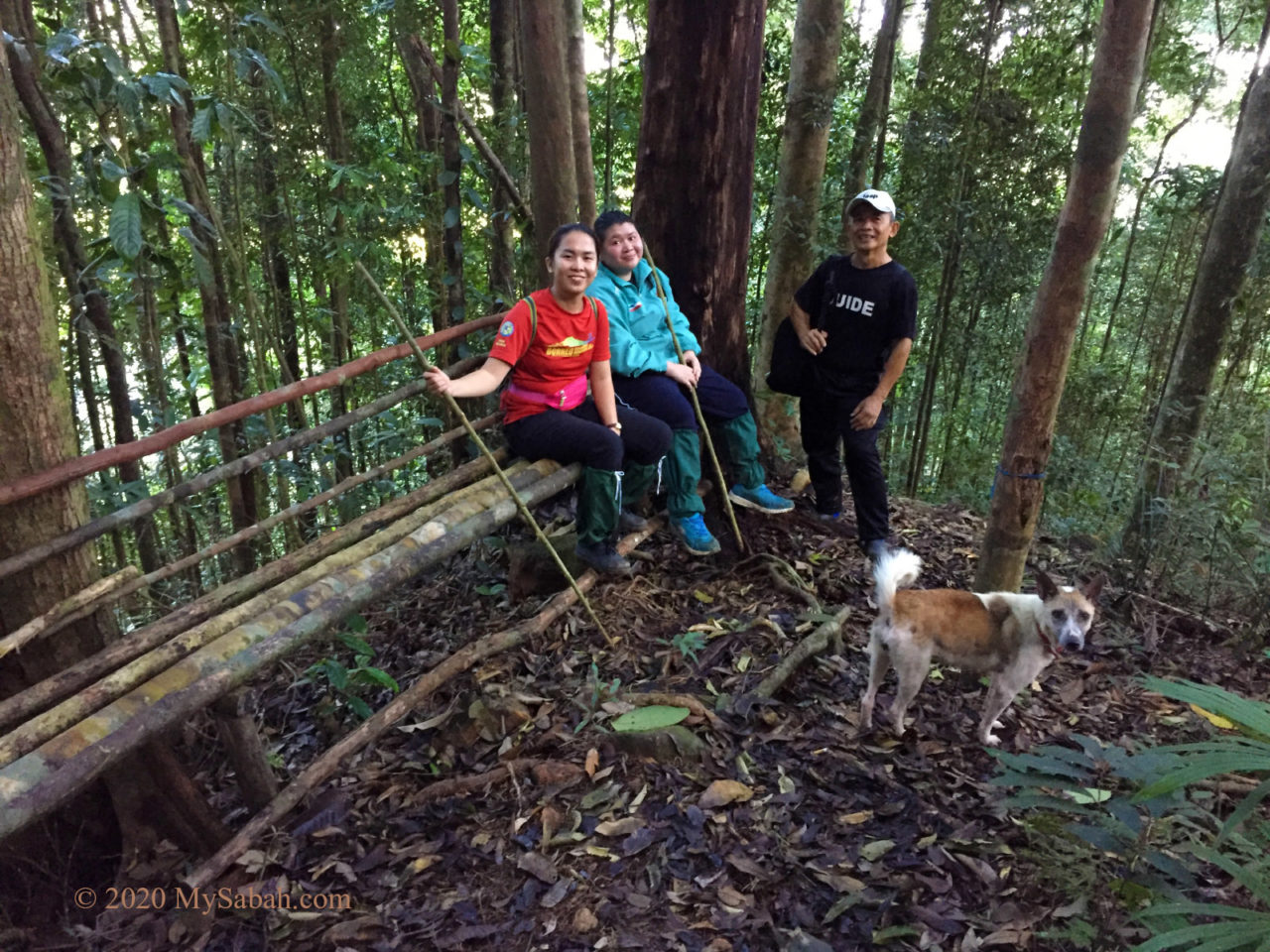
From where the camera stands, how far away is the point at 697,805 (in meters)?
2.84

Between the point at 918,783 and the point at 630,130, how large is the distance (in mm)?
7612

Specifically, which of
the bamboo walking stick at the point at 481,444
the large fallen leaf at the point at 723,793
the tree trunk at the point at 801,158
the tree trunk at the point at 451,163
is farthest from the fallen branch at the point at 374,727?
the tree trunk at the point at 451,163

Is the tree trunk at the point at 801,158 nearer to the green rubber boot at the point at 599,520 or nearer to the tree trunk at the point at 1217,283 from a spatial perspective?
the green rubber boot at the point at 599,520

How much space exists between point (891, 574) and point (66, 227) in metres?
5.84

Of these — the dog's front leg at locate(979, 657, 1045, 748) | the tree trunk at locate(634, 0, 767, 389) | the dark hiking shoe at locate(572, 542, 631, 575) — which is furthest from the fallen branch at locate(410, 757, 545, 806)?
the tree trunk at locate(634, 0, 767, 389)

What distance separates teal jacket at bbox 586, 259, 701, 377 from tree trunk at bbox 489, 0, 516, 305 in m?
2.05

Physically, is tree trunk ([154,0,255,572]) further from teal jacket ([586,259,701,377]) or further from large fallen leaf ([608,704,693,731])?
large fallen leaf ([608,704,693,731])

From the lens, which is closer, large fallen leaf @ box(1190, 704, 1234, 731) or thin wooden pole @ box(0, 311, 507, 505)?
thin wooden pole @ box(0, 311, 507, 505)

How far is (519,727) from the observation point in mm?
3371

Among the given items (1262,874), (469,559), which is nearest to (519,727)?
(469,559)

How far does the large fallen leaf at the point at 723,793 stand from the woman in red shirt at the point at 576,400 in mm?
1489

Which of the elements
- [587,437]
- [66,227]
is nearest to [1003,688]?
[587,437]

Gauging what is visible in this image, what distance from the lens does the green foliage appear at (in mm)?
1710

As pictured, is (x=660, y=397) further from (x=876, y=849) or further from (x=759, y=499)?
(x=876, y=849)
